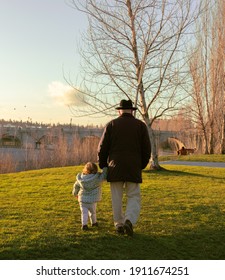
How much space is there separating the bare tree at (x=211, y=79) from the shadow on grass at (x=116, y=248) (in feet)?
68.2

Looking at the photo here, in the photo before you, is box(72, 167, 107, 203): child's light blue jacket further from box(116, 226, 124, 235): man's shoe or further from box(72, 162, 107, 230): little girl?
box(116, 226, 124, 235): man's shoe

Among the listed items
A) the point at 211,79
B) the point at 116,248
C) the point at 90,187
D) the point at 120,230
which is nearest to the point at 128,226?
the point at 120,230

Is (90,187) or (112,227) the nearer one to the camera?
(90,187)

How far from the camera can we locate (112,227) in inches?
231

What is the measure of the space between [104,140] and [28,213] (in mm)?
2464

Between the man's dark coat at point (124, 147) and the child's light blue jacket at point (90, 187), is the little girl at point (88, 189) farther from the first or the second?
the man's dark coat at point (124, 147)

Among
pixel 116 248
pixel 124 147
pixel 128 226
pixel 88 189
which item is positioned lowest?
pixel 116 248

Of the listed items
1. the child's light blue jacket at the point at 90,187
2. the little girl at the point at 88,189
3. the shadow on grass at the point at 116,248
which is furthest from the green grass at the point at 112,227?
the child's light blue jacket at the point at 90,187

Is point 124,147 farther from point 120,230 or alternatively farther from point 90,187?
point 120,230

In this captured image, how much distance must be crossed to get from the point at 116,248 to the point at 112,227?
3.39ft

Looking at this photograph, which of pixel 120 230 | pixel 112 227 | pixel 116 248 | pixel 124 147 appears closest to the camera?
pixel 116 248

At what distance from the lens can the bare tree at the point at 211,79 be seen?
25625mm

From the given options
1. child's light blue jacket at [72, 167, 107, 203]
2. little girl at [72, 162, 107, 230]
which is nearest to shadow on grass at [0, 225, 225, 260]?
little girl at [72, 162, 107, 230]
